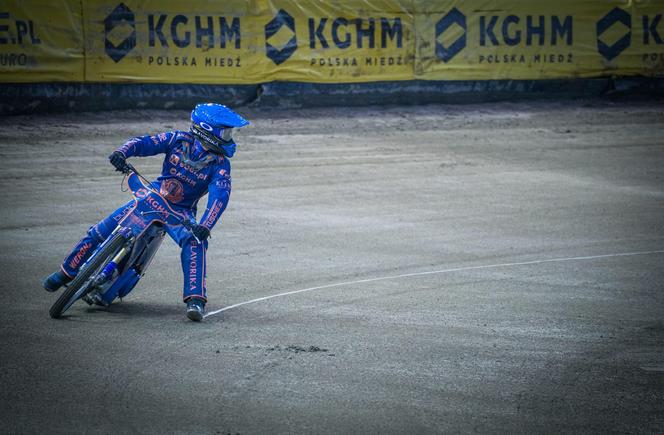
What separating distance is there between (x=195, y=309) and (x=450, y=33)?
15.5 m

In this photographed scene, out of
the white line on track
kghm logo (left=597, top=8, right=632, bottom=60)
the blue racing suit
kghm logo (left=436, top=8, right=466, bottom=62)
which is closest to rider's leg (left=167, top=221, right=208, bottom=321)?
the blue racing suit

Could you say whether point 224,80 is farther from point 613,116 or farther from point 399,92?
point 613,116

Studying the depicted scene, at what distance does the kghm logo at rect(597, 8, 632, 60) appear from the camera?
2367cm

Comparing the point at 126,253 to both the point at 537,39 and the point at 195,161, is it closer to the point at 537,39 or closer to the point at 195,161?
the point at 195,161

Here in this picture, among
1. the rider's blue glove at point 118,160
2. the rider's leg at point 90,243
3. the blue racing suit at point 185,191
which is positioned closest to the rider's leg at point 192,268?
the blue racing suit at point 185,191

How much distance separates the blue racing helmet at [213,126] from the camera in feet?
26.6

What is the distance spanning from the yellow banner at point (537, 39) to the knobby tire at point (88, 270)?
1510cm

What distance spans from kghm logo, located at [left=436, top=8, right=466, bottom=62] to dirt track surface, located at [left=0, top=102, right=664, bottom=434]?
4.09 metres

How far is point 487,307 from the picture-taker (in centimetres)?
888

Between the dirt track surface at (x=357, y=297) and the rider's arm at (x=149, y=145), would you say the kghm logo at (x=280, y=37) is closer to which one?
the dirt track surface at (x=357, y=297)

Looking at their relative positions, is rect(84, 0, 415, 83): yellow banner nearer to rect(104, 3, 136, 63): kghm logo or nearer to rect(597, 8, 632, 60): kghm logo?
rect(104, 3, 136, 63): kghm logo

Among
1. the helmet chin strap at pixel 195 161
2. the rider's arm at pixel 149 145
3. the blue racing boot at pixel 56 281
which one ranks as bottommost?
the blue racing boot at pixel 56 281

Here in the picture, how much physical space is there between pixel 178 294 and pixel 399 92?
1376 centimetres

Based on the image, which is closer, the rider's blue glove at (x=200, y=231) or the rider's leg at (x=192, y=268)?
the rider's blue glove at (x=200, y=231)
